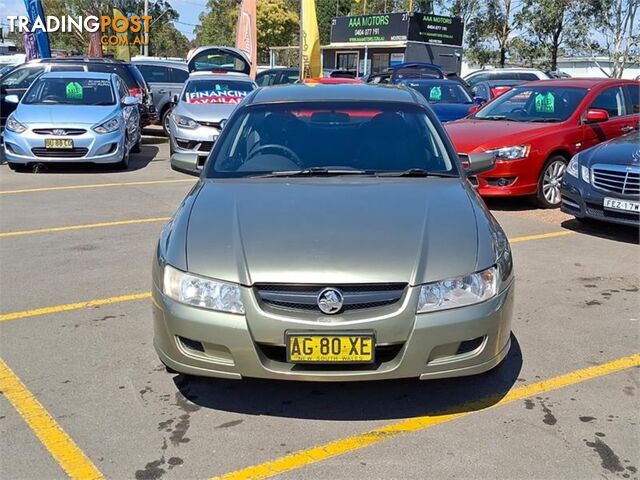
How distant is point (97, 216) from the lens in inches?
318

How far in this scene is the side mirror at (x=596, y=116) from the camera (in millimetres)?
9008

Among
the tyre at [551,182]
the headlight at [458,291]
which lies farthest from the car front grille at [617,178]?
the headlight at [458,291]

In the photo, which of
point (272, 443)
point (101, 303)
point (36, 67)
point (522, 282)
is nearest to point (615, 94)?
point (522, 282)

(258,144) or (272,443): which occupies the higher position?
(258,144)

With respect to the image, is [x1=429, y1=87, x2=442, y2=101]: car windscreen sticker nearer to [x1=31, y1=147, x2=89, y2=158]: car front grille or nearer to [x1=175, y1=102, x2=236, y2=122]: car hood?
[x1=175, y1=102, x2=236, y2=122]: car hood

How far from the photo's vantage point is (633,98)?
33.2ft

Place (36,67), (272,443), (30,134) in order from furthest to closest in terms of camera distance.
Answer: (36,67) → (30,134) → (272,443)

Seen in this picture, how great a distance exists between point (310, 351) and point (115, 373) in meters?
1.41

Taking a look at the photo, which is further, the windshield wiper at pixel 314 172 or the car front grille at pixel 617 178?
the car front grille at pixel 617 178

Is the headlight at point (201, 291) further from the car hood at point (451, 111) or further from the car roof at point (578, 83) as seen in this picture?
the car hood at point (451, 111)

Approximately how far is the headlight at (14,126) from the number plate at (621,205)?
836 centimetres

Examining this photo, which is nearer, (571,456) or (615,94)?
(571,456)

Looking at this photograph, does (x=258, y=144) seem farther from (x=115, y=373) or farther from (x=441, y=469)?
(x=441, y=469)

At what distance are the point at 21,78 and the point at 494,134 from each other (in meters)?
10.7
